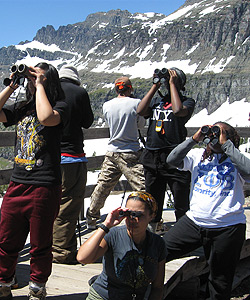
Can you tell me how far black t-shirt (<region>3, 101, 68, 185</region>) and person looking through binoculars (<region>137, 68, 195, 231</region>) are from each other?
150 cm

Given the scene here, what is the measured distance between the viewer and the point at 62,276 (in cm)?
392

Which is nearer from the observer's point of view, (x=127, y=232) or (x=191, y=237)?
(x=127, y=232)

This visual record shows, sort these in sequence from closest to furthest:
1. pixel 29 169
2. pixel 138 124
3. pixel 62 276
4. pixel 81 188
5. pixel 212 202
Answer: pixel 29 169 < pixel 212 202 < pixel 62 276 < pixel 81 188 < pixel 138 124

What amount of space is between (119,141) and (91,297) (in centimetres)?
242

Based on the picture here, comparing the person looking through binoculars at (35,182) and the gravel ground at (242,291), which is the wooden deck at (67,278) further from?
the gravel ground at (242,291)

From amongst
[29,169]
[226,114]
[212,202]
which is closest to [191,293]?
[212,202]

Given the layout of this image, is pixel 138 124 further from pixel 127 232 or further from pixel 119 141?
pixel 127 232

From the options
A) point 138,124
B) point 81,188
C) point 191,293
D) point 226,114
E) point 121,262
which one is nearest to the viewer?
point 121,262

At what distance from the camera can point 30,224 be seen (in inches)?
119

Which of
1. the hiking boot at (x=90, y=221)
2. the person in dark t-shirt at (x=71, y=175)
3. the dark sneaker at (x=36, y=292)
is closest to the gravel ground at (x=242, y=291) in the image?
the hiking boot at (x=90, y=221)

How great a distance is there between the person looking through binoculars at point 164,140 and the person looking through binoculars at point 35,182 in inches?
59.0

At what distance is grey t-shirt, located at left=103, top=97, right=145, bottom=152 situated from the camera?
16.2 ft

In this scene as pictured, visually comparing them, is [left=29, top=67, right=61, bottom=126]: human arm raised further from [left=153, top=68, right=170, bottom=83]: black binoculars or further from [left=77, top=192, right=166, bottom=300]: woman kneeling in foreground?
[left=153, top=68, right=170, bottom=83]: black binoculars

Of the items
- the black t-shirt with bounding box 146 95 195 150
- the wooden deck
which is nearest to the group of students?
the wooden deck
